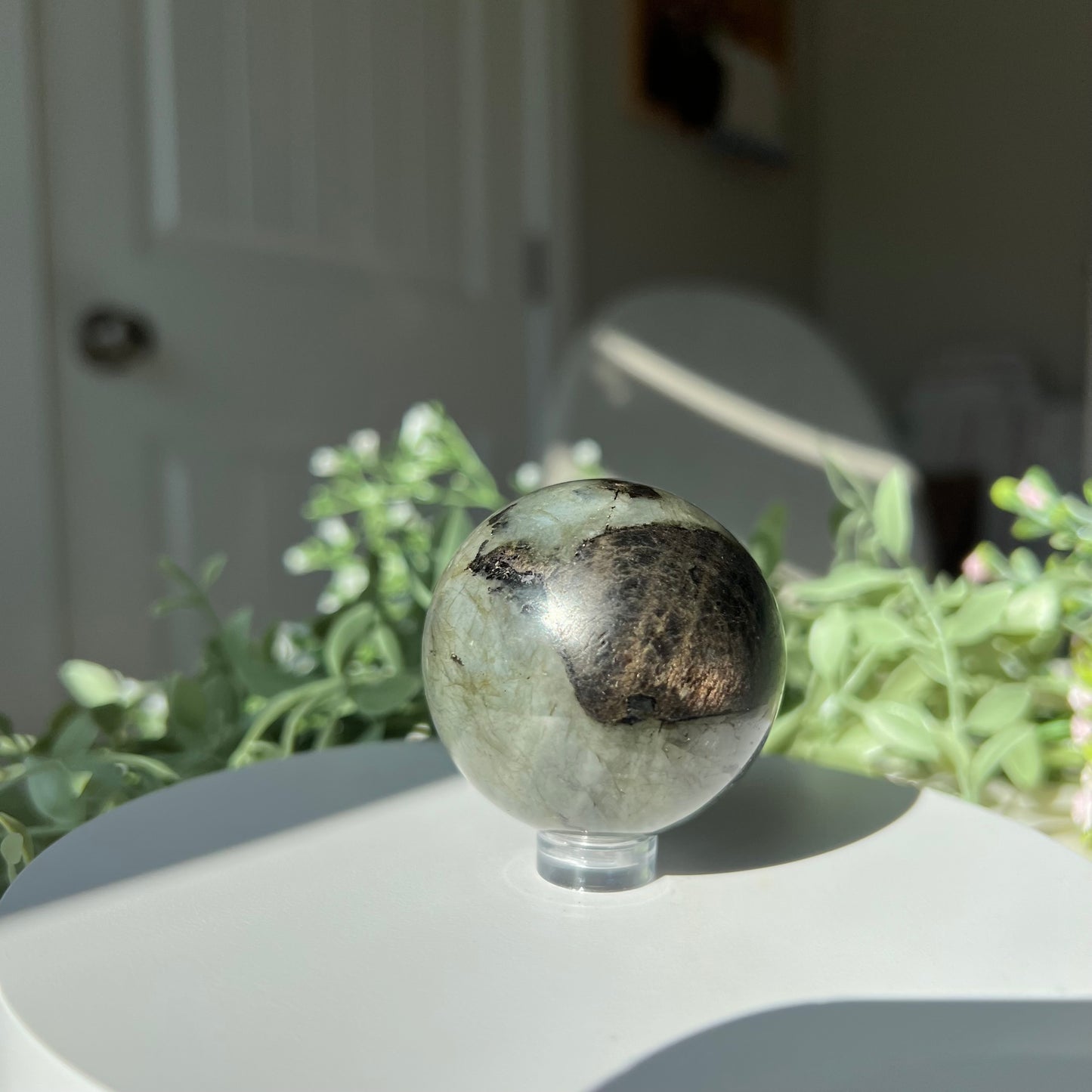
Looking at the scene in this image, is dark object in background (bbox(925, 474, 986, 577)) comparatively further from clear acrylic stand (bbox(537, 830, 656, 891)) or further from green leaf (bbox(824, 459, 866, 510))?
clear acrylic stand (bbox(537, 830, 656, 891))

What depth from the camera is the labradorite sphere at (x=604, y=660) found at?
34 centimetres

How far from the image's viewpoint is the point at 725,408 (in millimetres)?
1625

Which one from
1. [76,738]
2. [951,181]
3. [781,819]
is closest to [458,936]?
[781,819]

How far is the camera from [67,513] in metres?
1.27

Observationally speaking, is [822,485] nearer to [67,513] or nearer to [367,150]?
[367,150]

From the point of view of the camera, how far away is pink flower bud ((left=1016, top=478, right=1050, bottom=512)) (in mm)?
516

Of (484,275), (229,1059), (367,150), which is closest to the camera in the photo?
(229,1059)

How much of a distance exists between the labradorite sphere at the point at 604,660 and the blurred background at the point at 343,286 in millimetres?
867

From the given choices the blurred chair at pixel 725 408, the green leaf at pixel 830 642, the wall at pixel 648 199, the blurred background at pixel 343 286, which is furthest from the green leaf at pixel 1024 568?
the wall at pixel 648 199

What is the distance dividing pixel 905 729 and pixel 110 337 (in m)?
1.12

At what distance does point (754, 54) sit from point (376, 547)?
99.9 inches

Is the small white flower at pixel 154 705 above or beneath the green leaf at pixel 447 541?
beneath

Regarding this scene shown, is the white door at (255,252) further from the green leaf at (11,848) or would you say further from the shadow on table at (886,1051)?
the shadow on table at (886,1051)

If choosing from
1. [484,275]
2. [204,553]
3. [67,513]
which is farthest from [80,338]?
[484,275]
